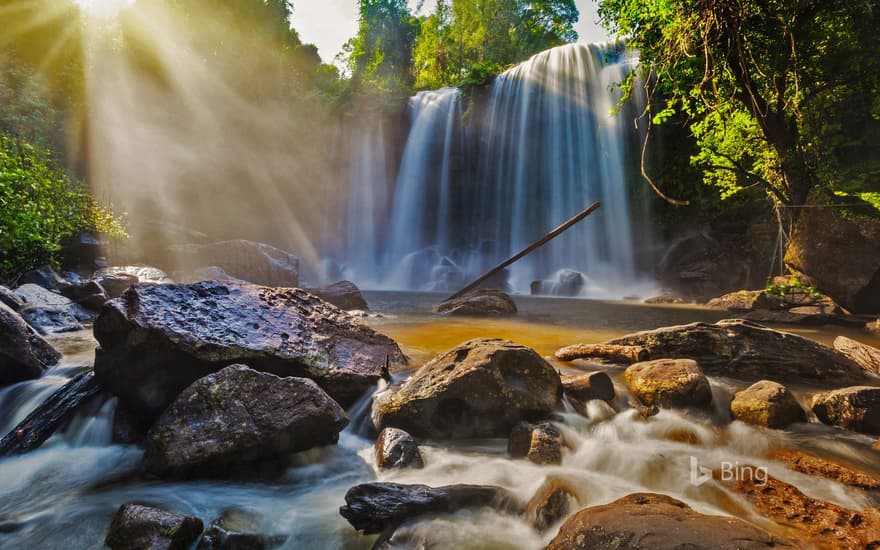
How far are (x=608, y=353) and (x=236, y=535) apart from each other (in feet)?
14.5

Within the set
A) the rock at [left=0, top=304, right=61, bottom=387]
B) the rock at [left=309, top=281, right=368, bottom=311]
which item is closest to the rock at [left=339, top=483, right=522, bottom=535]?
the rock at [left=0, top=304, right=61, bottom=387]

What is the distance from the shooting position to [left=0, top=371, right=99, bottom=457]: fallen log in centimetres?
308

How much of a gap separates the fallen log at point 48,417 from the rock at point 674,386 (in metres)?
5.13

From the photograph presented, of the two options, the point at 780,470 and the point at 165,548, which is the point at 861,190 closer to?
the point at 780,470

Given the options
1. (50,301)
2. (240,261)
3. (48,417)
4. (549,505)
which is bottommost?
(549,505)

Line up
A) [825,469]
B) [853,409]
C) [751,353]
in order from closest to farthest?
[825,469], [853,409], [751,353]

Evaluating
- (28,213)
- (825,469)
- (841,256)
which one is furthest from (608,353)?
(28,213)

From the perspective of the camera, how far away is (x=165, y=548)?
1920 millimetres

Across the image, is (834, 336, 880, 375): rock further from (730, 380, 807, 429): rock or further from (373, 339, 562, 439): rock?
(373, 339, 562, 439): rock

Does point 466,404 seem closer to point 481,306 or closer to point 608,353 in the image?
→ point 608,353

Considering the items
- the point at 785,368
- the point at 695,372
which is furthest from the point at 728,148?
the point at 695,372

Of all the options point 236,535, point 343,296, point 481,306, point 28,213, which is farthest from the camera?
point 343,296

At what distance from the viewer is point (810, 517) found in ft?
7.06

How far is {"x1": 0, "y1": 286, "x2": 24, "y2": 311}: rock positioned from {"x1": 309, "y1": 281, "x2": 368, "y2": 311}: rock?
209 inches
